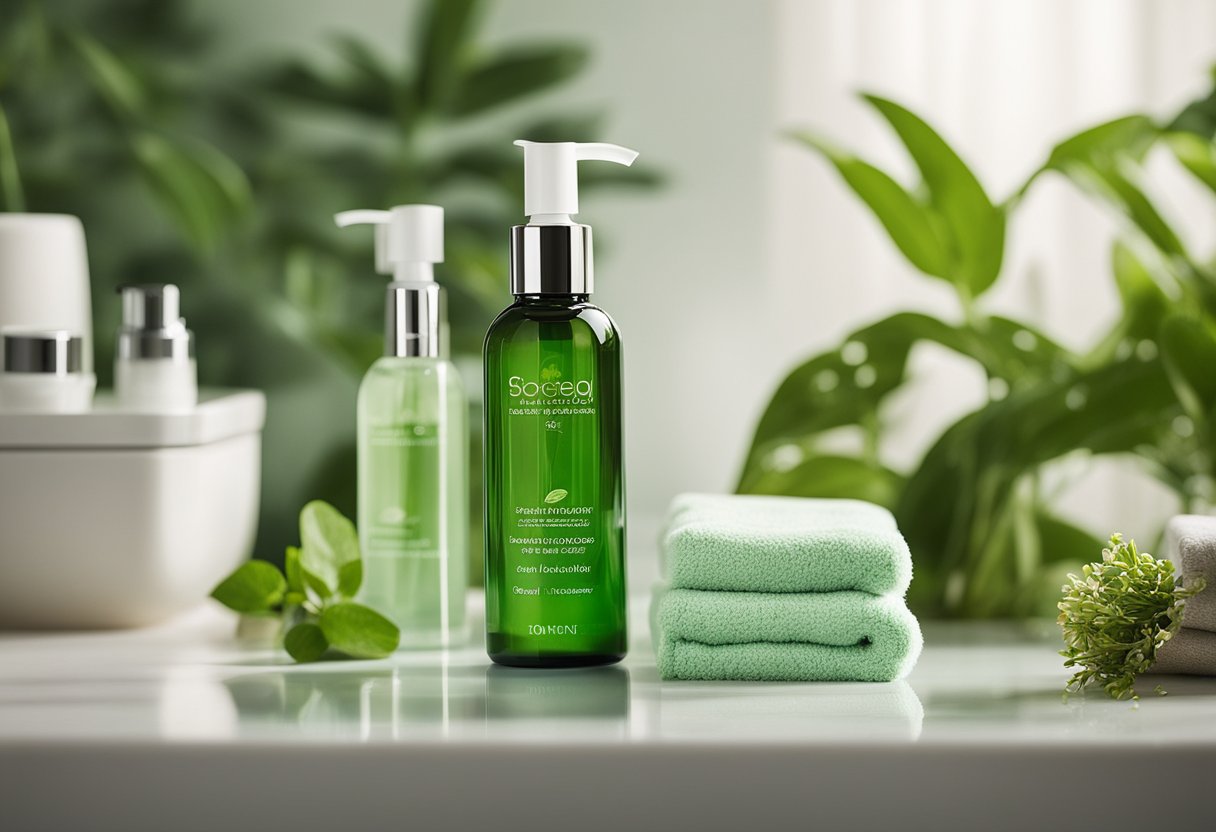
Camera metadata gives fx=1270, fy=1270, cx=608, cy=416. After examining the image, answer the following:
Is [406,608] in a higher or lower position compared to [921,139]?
lower

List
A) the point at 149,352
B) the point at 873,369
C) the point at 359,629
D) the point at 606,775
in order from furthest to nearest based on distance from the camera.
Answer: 1. the point at 873,369
2. the point at 149,352
3. the point at 359,629
4. the point at 606,775

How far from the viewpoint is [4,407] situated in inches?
34.7

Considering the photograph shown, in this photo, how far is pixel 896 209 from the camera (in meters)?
0.98

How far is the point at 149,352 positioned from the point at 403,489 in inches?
8.6

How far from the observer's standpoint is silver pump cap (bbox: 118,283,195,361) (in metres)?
0.90

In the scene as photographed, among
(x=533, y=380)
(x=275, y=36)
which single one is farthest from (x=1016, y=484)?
(x=275, y=36)

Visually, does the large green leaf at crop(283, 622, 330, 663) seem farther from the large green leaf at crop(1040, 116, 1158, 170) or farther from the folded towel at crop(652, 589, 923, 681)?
the large green leaf at crop(1040, 116, 1158, 170)

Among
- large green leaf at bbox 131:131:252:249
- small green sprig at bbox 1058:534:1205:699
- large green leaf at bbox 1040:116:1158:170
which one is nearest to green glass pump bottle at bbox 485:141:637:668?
small green sprig at bbox 1058:534:1205:699

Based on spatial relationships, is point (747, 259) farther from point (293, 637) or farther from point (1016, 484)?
point (293, 637)

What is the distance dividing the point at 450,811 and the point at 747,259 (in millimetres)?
673

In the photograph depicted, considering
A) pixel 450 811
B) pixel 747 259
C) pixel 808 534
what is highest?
pixel 747 259


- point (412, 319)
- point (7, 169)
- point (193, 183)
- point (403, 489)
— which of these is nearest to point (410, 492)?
point (403, 489)

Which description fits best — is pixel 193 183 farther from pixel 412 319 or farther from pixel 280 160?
pixel 412 319

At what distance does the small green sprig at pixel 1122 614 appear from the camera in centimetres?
69
